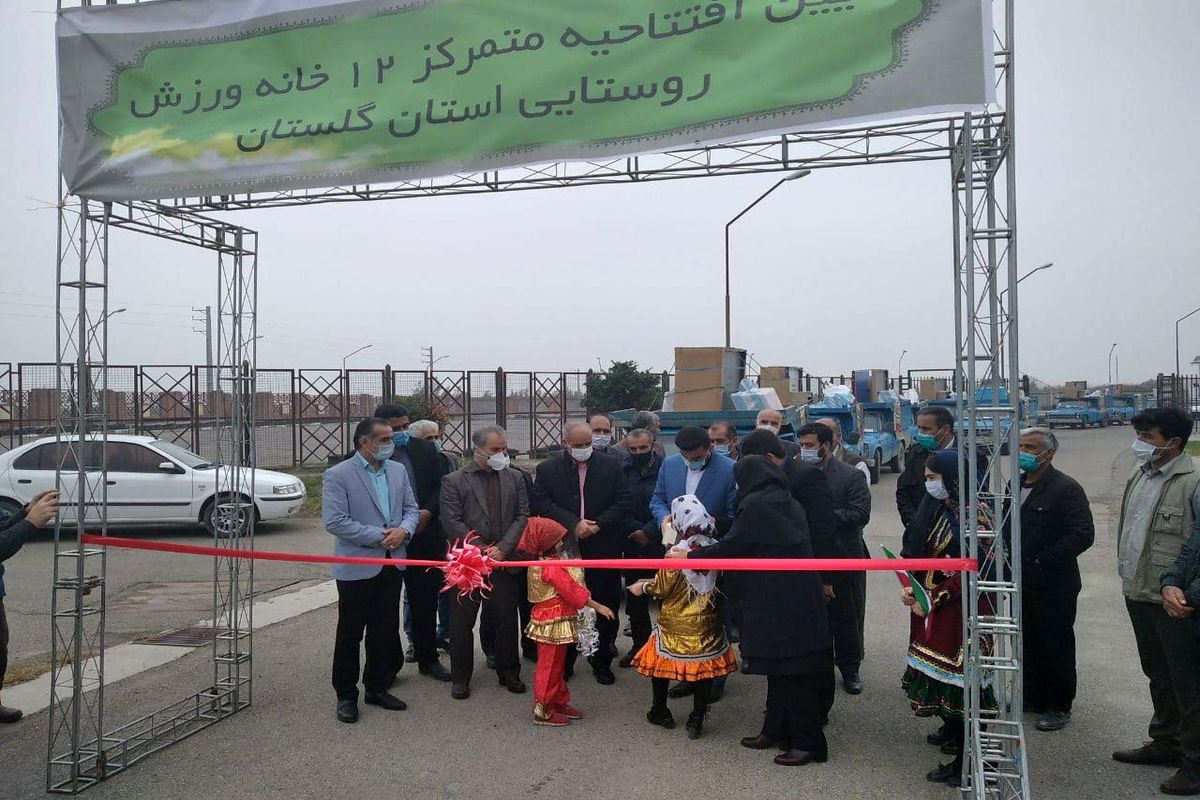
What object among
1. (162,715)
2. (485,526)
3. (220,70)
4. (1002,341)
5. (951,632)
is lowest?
(162,715)

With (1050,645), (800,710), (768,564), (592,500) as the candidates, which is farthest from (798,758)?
(592,500)

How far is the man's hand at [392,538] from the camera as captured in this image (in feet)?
18.3

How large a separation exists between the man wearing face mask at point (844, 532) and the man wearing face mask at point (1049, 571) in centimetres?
108

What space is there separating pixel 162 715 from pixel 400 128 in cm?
399

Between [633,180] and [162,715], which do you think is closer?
[633,180]

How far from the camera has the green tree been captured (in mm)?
25266

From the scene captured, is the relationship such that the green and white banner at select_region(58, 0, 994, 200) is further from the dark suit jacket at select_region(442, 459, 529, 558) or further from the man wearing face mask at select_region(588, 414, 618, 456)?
the man wearing face mask at select_region(588, 414, 618, 456)

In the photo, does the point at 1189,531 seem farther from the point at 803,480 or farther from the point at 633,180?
the point at 633,180

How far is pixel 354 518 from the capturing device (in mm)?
5625

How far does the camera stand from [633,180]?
5012mm

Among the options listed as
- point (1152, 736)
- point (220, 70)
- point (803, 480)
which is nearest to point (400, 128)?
point (220, 70)

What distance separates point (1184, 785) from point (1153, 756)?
0.37m

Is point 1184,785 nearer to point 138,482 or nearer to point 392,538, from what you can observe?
point 392,538

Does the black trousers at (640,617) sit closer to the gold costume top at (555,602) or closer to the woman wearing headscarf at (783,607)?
the gold costume top at (555,602)
